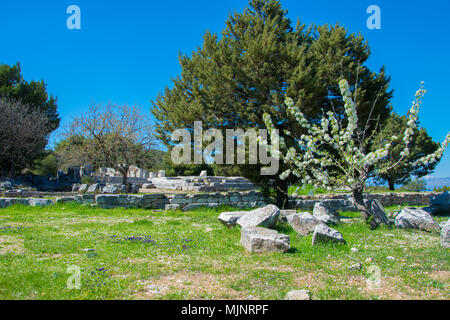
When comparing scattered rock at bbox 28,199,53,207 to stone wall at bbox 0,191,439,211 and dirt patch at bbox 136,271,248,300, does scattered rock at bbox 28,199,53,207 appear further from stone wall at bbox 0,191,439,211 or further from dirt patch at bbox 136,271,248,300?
dirt patch at bbox 136,271,248,300

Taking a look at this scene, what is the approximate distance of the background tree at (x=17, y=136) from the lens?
2541cm

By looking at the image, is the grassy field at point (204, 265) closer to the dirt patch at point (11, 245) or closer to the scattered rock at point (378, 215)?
the dirt patch at point (11, 245)

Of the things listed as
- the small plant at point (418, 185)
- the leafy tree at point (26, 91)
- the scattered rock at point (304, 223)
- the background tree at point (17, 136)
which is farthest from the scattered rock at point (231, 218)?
the small plant at point (418, 185)

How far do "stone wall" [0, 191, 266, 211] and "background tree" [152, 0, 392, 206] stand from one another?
1.65 m

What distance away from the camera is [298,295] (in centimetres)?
391

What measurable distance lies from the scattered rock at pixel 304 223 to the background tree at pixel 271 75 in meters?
5.67

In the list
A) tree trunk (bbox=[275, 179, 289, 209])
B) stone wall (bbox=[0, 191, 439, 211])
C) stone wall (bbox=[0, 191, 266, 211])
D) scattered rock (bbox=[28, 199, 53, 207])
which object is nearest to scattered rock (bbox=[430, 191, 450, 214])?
stone wall (bbox=[0, 191, 439, 211])

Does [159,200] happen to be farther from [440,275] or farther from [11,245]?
[440,275]

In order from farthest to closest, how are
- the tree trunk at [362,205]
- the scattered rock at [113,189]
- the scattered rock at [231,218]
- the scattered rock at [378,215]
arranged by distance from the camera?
the scattered rock at [113,189] < the scattered rock at [378,215] < the tree trunk at [362,205] < the scattered rock at [231,218]

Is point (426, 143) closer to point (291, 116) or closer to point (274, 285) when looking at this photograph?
point (291, 116)

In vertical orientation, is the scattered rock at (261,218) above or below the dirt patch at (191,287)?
above

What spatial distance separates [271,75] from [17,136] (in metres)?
22.5

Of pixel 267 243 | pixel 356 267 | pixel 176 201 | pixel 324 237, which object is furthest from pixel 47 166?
pixel 356 267
